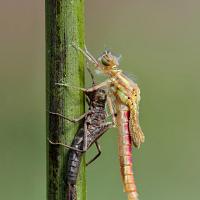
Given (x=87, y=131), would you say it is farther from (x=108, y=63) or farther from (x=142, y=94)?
(x=142, y=94)

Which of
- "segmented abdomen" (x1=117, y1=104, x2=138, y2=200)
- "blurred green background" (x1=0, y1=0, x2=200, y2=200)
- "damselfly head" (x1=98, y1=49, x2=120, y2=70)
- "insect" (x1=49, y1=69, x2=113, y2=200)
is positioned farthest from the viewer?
"blurred green background" (x1=0, y1=0, x2=200, y2=200)

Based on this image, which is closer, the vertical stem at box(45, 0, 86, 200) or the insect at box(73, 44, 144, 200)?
the vertical stem at box(45, 0, 86, 200)

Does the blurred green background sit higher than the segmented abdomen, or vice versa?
the blurred green background

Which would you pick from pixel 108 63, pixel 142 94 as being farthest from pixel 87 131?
pixel 142 94

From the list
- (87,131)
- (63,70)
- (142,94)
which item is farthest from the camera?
(142,94)

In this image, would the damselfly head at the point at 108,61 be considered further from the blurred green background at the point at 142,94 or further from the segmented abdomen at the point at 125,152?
the blurred green background at the point at 142,94

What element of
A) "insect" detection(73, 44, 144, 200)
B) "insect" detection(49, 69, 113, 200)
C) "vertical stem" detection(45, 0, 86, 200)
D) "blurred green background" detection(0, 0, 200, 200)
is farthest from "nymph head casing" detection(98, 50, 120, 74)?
"blurred green background" detection(0, 0, 200, 200)

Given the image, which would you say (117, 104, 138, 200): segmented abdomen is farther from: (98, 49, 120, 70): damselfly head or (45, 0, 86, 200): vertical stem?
(45, 0, 86, 200): vertical stem
